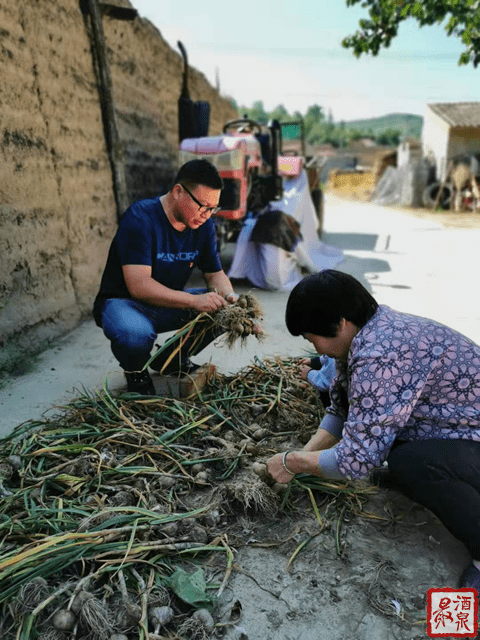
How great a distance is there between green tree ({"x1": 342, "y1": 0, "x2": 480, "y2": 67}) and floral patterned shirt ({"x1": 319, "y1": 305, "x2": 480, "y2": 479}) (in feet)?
15.2

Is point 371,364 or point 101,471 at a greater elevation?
point 371,364

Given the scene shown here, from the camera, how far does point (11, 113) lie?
335 centimetres

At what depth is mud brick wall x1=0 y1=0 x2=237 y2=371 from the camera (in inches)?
130

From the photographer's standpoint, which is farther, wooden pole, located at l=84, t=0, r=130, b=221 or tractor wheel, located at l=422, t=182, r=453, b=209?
tractor wheel, located at l=422, t=182, r=453, b=209

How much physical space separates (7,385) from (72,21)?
3.02 metres

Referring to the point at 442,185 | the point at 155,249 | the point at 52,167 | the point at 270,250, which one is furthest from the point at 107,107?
the point at 442,185

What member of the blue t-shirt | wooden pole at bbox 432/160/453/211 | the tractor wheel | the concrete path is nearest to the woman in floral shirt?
the blue t-shirt

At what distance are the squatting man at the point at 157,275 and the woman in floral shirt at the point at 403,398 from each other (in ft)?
3.60

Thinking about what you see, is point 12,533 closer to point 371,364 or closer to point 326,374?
point 371,364

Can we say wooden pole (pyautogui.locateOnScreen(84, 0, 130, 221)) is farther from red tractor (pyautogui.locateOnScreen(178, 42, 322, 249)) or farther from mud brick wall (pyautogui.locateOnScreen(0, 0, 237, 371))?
red tractor (pyautogui.locateOnScreen(178, 42, 322, 249))

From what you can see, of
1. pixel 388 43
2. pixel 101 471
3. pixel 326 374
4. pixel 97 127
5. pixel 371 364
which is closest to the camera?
pixel 371 364

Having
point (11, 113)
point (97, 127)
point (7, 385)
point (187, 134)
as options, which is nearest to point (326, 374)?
point (7, 385)

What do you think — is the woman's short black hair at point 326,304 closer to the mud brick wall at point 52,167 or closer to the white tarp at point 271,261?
the mud brick wall at point 52,167

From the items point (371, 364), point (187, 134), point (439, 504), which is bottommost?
point (439, 504)
